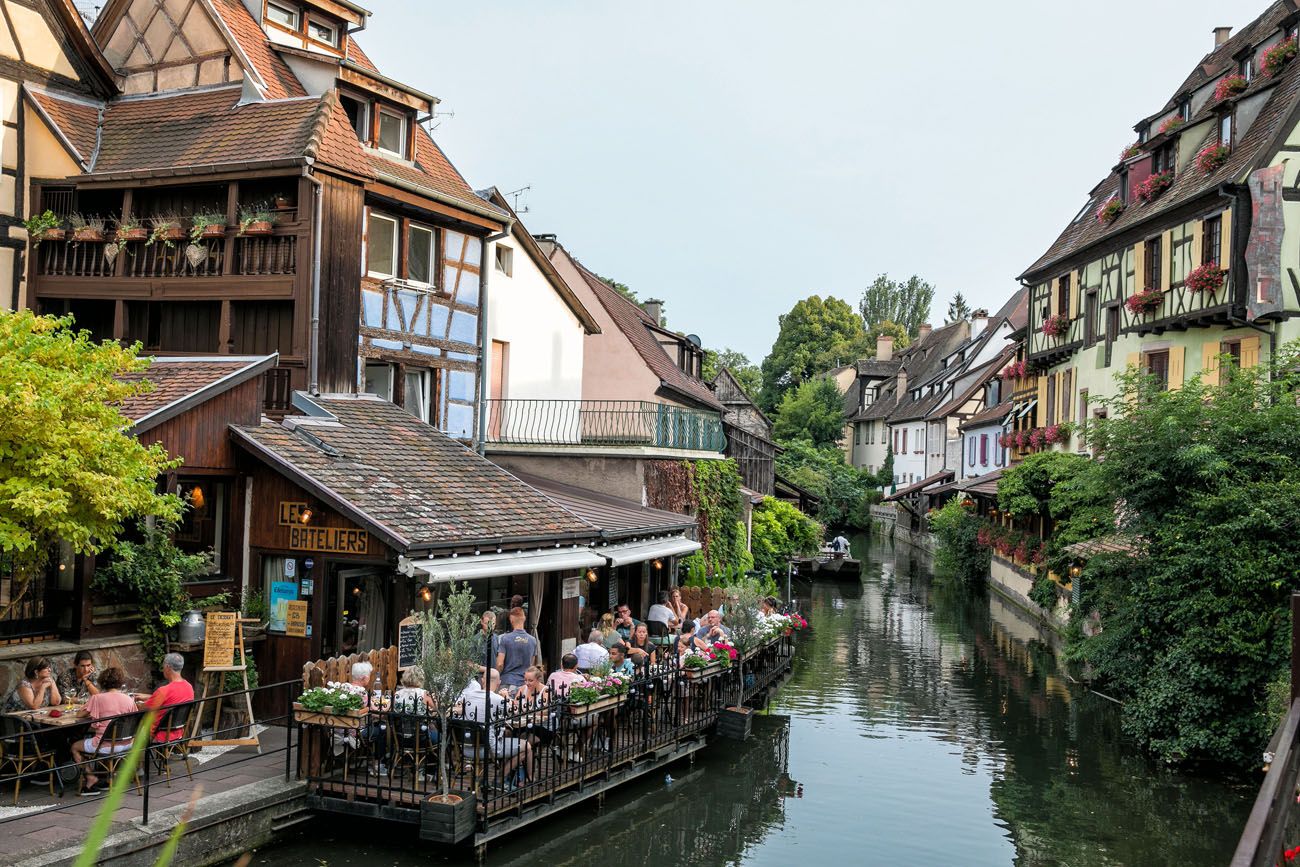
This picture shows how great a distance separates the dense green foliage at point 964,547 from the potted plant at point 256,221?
94.0ft

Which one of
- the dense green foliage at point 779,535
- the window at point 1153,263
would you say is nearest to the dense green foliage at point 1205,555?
the window at point 1153,263

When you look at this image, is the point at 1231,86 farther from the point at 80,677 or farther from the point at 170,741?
the point at 80,677

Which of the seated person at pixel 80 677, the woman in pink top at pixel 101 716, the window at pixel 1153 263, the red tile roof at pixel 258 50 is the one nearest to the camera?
the woman in pink top at pixel 101 716

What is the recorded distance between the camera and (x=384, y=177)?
1762cm

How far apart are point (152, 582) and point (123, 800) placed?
2539 millimetres

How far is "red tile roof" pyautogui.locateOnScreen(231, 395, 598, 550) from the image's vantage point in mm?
Answer: 13250

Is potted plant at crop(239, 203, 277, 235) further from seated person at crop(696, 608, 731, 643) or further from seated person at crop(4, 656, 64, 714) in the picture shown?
seated person at crop(696, 608, 731, 643)

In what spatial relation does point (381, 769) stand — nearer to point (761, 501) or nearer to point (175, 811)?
point (175, 811)

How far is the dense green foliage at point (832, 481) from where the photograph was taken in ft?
199

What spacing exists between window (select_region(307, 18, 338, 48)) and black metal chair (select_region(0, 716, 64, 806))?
1400 cm

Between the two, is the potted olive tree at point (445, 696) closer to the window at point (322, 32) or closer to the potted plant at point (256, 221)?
the potted plant at point (256, 221)

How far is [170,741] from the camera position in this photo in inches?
412

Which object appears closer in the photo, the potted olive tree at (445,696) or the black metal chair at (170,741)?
the potted olive tree at (445,696)

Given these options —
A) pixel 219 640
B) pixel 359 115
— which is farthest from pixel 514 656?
pixel 359 115
